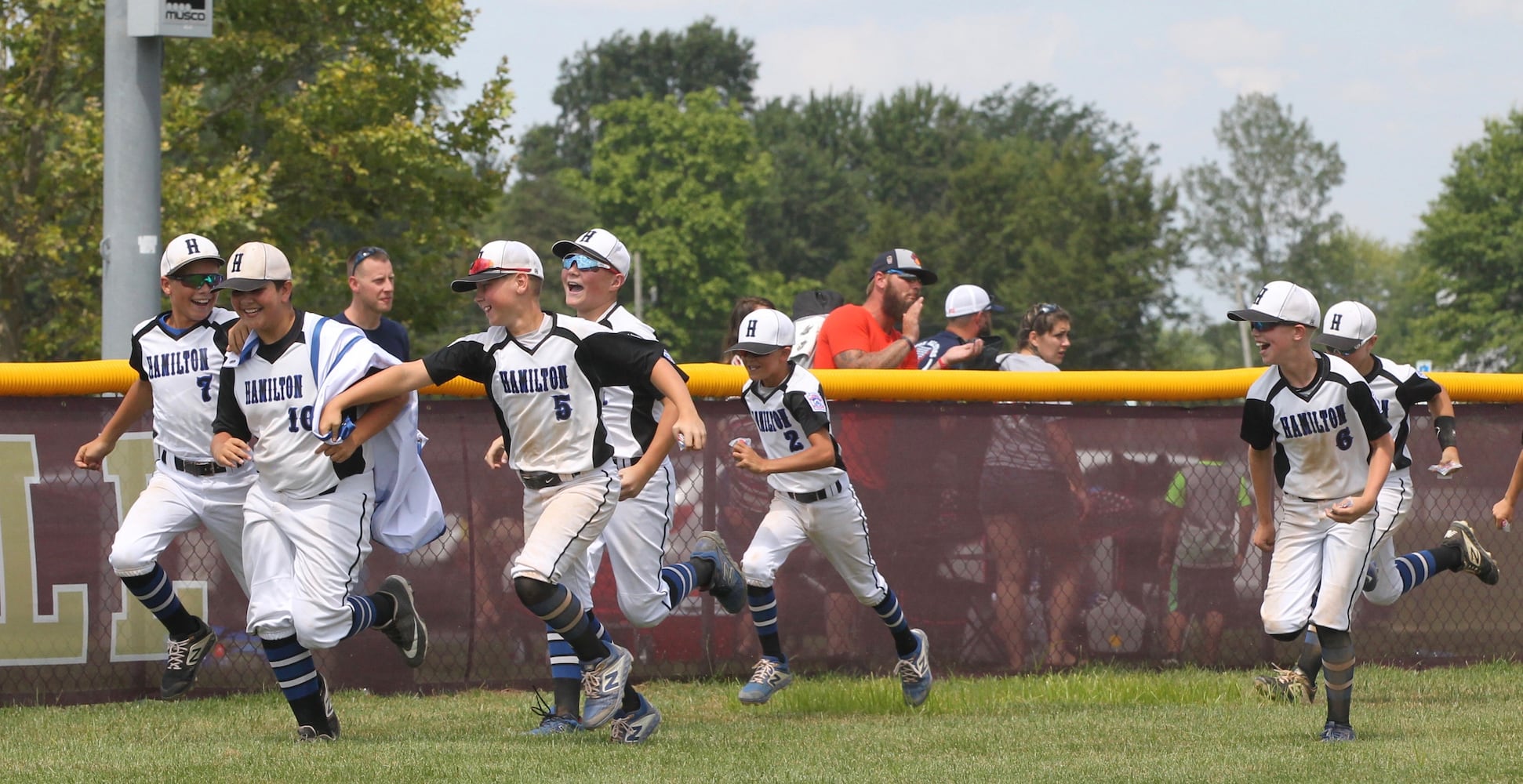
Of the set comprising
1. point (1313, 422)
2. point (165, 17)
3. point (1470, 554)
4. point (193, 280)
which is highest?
point (165, 17)

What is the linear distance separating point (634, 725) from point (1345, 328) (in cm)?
379

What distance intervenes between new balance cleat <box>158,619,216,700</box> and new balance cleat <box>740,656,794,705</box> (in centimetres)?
253

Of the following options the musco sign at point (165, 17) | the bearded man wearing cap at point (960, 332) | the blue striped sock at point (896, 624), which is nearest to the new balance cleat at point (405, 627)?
the blue striped sock at point (896, 624)

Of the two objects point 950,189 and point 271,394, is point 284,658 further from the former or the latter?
point 950,189

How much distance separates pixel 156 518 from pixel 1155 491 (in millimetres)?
5402

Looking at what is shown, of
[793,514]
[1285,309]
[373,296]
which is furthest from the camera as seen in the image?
[373,296]

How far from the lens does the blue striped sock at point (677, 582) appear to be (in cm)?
802

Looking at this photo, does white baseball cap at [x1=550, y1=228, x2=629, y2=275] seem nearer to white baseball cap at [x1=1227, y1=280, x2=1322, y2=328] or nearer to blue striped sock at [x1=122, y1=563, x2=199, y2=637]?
blue striped sock at [x1=122, y1=563, x2=199, y2=637]

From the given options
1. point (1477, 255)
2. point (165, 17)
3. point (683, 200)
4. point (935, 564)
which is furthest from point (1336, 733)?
point (683, 200)

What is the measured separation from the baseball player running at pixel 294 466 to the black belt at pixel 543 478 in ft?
2.03

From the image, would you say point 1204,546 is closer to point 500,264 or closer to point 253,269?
point 500,264

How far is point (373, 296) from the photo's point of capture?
8703mm

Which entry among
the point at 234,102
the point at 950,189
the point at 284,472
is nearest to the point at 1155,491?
the point at 284,472

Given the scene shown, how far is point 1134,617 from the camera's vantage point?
31.9 ft
